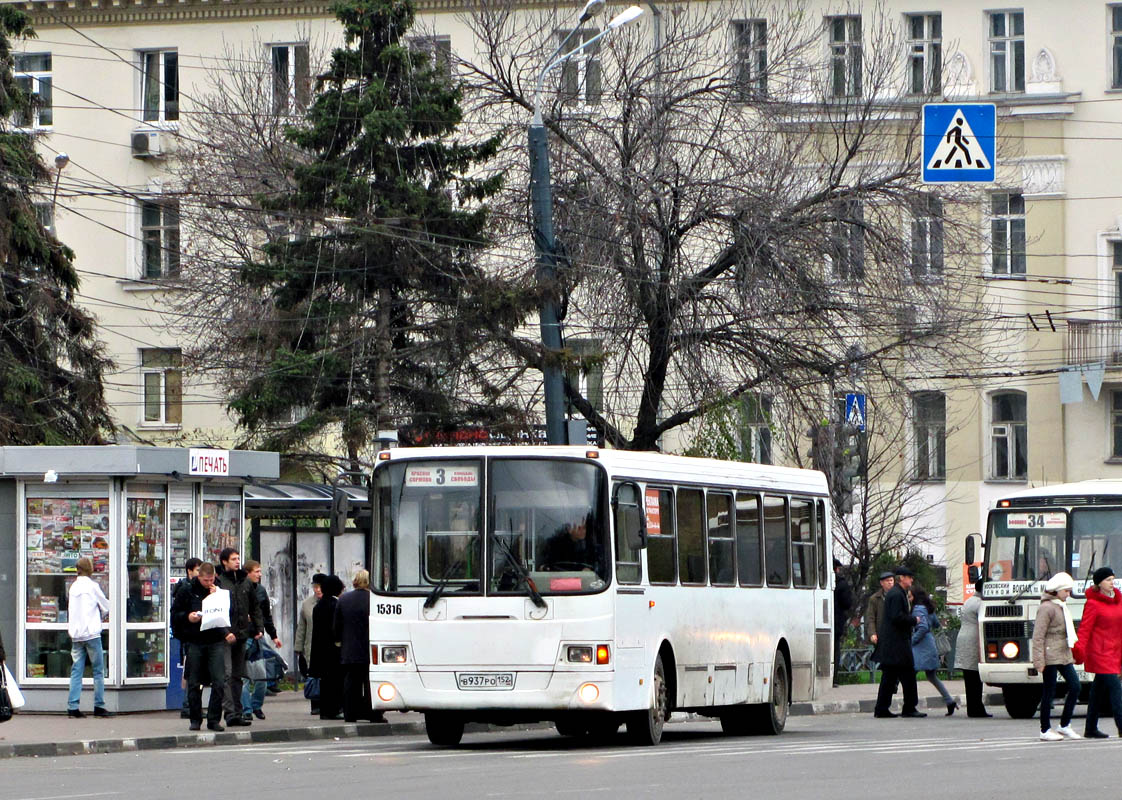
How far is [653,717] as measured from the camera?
1911 cm

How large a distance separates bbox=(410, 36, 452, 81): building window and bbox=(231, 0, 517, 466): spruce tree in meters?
0.15

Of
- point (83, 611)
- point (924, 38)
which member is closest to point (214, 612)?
point (83, 611)

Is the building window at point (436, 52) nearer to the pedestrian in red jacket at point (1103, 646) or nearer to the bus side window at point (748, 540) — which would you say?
the bus side window at point (748, 540)

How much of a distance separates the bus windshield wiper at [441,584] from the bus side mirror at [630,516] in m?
1.43

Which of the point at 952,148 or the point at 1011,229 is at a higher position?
the point at 1011,229

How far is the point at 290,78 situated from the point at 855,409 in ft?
59.0

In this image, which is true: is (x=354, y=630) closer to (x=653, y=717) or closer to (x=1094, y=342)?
(x=653, y=717)

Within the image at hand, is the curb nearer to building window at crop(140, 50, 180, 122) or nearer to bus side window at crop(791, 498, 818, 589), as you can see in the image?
bus side window at crop(791, 498, 818, 589)

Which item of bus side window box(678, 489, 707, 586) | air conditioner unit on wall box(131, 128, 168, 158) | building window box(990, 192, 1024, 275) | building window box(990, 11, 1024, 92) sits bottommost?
bus side window box(678, 489, 707, 586)

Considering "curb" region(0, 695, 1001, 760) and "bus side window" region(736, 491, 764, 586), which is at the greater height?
"bus side window" region(736, 491, 764, 586)

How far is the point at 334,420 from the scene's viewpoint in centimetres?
3266

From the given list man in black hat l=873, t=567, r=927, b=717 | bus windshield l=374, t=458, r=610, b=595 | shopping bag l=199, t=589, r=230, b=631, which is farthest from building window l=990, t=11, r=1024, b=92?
bus windshield l=374, t=458, r=610, b=595

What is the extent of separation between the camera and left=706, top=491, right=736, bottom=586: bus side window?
67.5 ft

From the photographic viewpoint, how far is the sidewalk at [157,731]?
19.5 meters
